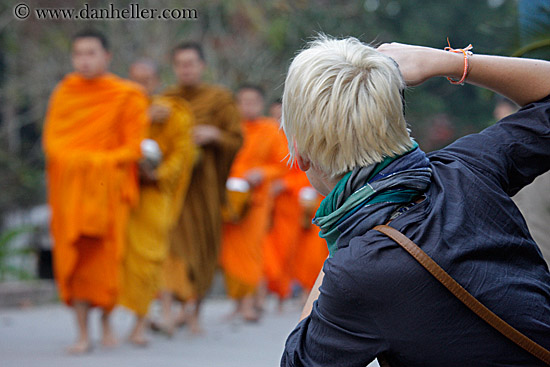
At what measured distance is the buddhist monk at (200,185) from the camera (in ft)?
23.8

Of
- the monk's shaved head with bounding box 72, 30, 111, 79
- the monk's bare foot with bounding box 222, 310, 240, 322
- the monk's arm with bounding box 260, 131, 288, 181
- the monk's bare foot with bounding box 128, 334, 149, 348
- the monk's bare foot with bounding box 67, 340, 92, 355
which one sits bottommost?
the monk's bare foot with bounding box 222, 310, 240, 322

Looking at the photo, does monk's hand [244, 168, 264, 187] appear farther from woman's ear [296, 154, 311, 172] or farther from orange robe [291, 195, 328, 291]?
woman's ear [296, 154, 311, 172]

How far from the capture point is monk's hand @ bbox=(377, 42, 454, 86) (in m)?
1.61

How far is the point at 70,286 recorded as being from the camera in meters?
5.92

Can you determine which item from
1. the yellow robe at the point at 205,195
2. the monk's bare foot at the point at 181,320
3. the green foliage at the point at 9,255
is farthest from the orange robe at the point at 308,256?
the green foliage at the point at 9,255

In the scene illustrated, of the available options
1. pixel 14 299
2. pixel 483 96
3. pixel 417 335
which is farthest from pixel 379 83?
pixel 14 299

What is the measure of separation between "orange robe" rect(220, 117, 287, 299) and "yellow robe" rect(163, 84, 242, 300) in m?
0.86

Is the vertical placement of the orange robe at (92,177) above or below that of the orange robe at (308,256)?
above

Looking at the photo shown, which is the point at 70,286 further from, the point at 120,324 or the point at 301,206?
the point at 301,206

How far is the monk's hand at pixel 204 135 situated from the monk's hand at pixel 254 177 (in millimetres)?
1241

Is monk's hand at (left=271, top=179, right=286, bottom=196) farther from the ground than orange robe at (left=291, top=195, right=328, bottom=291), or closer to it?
farther from the ground

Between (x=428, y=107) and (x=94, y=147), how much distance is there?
583 inches

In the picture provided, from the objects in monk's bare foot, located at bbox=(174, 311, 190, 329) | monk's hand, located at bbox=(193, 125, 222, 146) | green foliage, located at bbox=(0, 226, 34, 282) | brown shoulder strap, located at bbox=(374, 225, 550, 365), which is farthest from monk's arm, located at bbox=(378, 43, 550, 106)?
green foliage, located at bbox=(0, 226, 34, 282)

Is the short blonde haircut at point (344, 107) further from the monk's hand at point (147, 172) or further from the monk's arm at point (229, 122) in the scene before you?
the monk's arm at point (229, 122)
